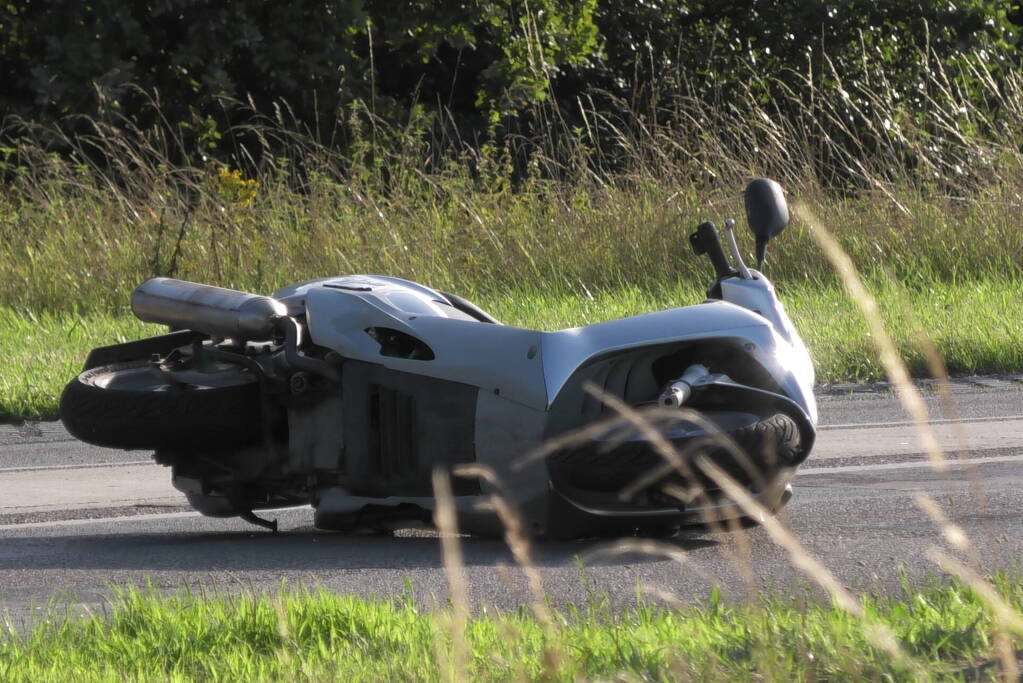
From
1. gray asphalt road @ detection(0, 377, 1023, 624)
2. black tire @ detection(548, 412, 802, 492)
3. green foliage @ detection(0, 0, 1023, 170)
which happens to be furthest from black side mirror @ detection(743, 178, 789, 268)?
green foliage @ detection(0, 0, 1023, 170)

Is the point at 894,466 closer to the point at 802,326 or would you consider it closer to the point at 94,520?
the point at 94,520

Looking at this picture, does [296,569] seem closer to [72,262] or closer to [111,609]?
[111,609]

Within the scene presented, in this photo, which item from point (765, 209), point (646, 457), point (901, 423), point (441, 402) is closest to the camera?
point (646, 457)

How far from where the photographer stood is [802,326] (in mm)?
11164

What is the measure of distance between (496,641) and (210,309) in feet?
6.88

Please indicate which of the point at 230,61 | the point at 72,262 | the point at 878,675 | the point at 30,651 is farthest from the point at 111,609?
the point at 230,61

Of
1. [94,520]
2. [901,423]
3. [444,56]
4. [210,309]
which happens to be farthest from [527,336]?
[444,56]

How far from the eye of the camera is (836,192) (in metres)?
14.6

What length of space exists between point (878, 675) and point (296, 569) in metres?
2.31

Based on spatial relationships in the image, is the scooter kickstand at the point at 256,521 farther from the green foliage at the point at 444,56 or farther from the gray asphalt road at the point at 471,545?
the green foliage at the point at 444,56

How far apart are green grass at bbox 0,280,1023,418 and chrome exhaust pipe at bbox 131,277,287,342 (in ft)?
11.7

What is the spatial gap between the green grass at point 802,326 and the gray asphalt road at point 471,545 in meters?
2.38

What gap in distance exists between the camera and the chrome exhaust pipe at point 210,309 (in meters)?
Answer: 5.53

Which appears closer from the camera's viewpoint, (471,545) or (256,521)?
(471,545)
